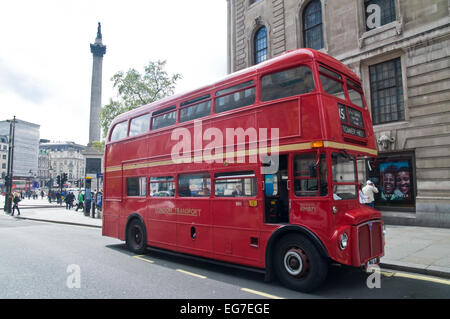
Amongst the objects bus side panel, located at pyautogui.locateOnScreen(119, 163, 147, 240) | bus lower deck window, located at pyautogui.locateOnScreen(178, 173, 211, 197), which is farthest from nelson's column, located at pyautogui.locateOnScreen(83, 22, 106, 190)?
bus lower deck window, located at pyautogui.locateOnScreen(178, 173, 211, 197)

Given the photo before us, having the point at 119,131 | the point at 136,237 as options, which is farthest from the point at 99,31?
the point at 136,237

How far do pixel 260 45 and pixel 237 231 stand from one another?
16343mm

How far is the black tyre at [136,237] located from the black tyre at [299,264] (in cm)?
447

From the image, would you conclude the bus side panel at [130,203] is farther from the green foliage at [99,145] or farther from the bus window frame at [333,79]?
the green foliage at [99,145]

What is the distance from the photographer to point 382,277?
607 cm

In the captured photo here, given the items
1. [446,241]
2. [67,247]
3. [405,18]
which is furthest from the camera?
[405,18]

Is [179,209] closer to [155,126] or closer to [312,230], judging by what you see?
[155,126]

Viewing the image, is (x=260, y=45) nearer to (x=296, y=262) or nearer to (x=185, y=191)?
(x=185, y=191)

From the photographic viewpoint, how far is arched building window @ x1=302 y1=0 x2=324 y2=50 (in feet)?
54.6

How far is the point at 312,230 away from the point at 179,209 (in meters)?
3.59

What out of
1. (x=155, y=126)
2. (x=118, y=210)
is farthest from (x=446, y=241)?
(x=118, y=210)

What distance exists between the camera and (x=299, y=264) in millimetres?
5266

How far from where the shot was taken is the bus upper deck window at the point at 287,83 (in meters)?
5.52
